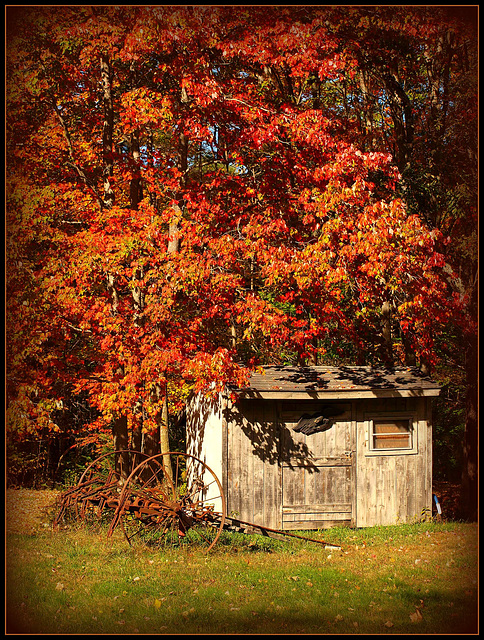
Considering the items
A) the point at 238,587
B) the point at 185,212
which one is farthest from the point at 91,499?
the point at 185,212

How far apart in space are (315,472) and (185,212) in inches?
271

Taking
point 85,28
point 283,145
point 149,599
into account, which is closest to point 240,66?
point 283,145

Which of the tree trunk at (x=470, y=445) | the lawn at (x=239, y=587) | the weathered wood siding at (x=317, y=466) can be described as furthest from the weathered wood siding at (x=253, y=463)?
the tree trunk at (x=470, y=445)

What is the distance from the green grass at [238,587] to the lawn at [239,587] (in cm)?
2

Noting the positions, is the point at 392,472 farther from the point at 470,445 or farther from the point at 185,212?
the point at 185,212

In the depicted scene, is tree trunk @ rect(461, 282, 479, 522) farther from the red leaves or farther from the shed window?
the shed window

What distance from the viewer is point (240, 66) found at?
1550 centimetres

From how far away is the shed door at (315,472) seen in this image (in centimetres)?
1255

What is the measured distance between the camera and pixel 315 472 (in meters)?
12.7

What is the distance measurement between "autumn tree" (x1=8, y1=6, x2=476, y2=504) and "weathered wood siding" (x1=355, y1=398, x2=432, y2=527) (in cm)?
168

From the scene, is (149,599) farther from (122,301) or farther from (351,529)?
(122,301)

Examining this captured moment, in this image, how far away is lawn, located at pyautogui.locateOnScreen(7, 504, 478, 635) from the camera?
24.3ft

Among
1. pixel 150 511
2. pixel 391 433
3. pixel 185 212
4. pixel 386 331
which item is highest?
pixel 185 212

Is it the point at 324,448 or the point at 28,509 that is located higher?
the point at 324,448
